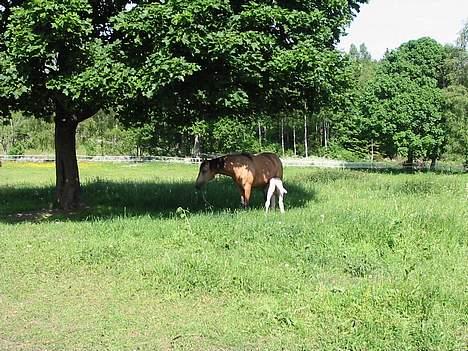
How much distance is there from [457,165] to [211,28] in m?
48.4

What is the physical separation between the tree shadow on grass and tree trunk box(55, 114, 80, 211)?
47 cm

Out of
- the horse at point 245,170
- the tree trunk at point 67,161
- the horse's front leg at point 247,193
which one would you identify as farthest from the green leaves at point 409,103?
the tree trunk at point 67,161

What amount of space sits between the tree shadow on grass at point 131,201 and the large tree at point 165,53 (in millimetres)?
3018

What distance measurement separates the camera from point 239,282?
8477mm

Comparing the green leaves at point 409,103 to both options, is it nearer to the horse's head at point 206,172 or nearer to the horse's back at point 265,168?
the horse's back at point 265,168

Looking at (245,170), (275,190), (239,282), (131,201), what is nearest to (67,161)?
(131,201)

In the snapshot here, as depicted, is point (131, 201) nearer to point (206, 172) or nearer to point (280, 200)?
point (206, 172)

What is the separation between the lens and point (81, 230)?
42.1 ft

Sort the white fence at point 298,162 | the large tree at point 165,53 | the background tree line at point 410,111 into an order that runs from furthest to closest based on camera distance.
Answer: the white fence at point 298,162, the background tree line at point 410,111, the large tree at point 165,53

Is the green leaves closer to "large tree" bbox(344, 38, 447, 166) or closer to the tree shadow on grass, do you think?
"large tree" bbox(344, 38, 447, 166)

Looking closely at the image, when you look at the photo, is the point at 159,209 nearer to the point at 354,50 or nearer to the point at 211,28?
the point at 211,28

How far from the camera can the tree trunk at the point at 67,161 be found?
17.2 m

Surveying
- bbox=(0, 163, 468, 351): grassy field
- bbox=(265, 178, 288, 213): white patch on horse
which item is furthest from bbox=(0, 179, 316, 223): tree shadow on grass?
bbox=(0, 163, 468, 351): grassy field

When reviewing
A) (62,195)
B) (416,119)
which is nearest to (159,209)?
(62,195)
